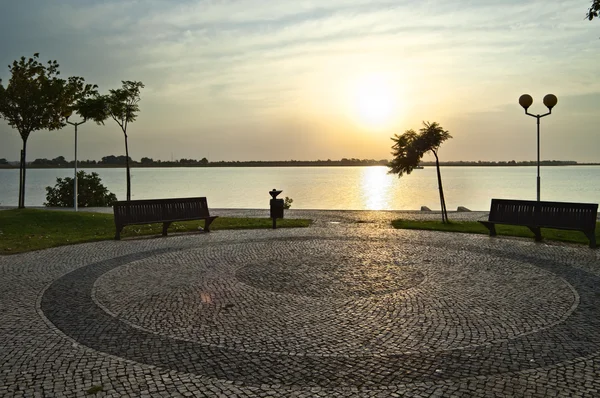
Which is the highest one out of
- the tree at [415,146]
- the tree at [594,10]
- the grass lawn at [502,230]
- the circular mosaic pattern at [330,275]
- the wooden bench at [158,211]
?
the tree at [594,10]

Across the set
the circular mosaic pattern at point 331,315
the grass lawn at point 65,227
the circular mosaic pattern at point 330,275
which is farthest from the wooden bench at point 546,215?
the grass lawn at point 65,227

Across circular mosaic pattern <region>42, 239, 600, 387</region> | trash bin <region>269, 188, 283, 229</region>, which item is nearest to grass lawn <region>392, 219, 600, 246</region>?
circular mosaic pattern <region>42, 239, 600, 387</region>

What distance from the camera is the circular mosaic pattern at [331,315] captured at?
182 inches

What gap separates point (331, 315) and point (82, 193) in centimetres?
2586

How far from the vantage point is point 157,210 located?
44.3 ft

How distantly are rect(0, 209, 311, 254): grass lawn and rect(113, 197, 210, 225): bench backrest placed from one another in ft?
2.38

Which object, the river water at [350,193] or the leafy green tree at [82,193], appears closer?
the leafy green tree at [82,193]

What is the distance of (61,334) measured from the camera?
213 inches

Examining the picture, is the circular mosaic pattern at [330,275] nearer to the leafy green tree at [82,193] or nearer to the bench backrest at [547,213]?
the bench backrest at [547,213]

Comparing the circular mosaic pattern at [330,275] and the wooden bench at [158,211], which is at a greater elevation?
the wooden bench at [158,211]

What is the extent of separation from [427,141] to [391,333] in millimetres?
13387

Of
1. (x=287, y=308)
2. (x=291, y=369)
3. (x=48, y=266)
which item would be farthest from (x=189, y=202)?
(x=291, y=369)

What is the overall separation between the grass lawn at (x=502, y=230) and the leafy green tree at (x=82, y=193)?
19.8 meters

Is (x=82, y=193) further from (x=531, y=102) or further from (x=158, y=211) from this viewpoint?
(x=531, y=102)
